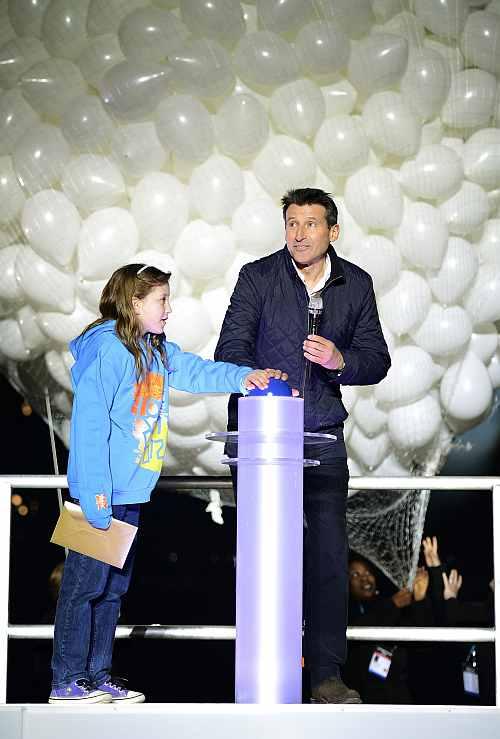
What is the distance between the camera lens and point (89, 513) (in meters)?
1.86

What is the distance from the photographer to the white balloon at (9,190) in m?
2.61

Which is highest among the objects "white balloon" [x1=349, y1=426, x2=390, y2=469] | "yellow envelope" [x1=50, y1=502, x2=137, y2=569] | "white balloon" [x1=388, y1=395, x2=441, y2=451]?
"white balloon" [x1=388, y1=395, x2=441, y2=451]

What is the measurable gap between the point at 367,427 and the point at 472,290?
0.43 metres

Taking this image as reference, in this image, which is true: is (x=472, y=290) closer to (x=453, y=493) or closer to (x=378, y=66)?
(x=378, y=66)

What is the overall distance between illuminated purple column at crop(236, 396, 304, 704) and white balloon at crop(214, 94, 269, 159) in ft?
3.47

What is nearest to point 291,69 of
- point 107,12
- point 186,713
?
point 107,12

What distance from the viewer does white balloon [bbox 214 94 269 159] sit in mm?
2531

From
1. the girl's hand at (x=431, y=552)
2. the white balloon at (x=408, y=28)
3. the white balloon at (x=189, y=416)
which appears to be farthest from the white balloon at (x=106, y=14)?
the girl's hand at (x=431, y=552)

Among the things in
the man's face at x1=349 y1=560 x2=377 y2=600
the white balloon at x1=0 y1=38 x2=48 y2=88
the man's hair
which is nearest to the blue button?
the man's hair

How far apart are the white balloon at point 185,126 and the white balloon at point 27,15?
1.28ft

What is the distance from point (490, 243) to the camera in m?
2.70

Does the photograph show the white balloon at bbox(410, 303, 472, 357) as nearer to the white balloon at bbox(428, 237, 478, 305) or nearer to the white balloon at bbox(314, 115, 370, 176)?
the white balloon at bbox(428, 237, 478, 305)

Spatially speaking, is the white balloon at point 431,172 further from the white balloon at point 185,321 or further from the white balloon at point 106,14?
the white balloon at point 106,14

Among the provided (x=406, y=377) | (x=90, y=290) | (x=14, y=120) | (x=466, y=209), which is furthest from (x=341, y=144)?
(x=14, y=120)
